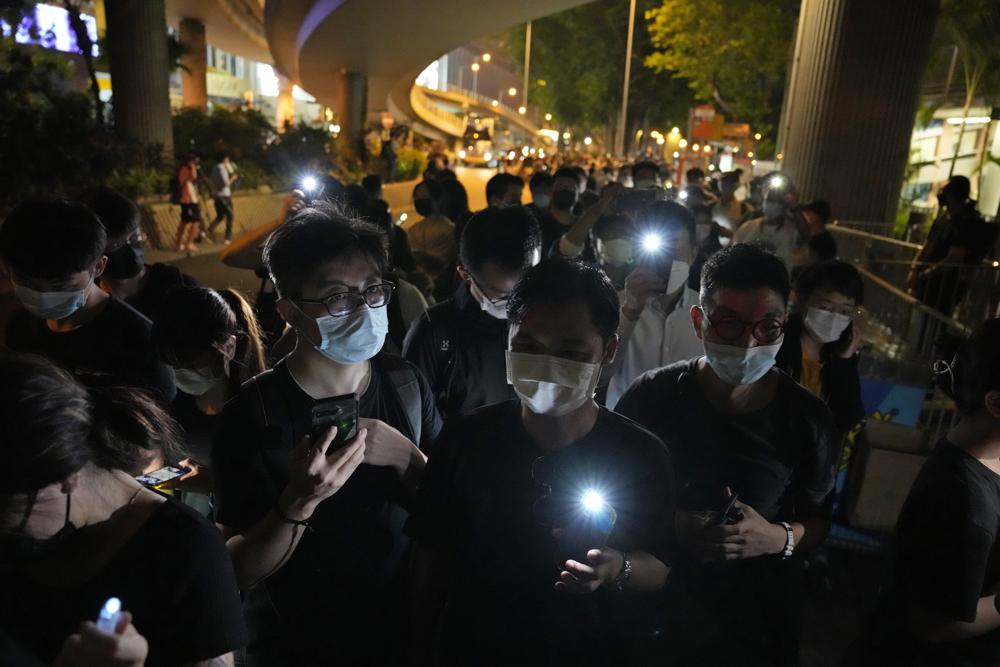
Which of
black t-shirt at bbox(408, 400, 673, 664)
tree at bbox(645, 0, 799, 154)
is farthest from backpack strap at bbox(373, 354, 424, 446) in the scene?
tree at bbox(645, 0, 799, 154)

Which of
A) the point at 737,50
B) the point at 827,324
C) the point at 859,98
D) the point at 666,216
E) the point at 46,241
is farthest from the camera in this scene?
the point at 737,50

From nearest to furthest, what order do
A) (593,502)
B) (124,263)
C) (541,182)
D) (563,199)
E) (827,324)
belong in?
(593,502), (827,324), (124,263), (563,199), (541,182)

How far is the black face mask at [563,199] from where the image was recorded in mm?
6996

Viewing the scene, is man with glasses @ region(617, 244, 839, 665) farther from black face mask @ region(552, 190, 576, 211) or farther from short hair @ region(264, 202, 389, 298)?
black face mask @ region(552, 190, 576, 211)

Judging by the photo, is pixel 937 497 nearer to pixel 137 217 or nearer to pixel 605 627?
pixel 605 627

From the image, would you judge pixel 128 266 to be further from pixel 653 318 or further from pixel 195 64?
pixel 195 64

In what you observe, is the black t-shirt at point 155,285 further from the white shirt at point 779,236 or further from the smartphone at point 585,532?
the white shirt at point 779,236

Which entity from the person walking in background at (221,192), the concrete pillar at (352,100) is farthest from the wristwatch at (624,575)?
the concrete pillar at (352,100)

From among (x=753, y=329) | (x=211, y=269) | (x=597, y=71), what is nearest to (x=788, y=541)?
(x=753, y=329)

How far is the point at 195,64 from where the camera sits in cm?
3081

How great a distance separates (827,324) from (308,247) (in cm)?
237

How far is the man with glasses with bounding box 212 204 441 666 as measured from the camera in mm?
1975

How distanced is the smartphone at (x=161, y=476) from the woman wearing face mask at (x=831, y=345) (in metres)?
2.50

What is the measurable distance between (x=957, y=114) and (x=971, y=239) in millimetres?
16024
